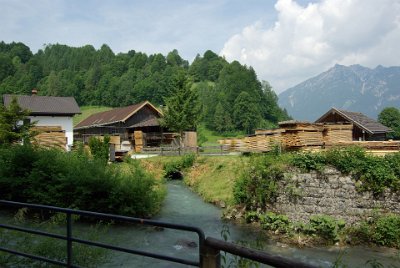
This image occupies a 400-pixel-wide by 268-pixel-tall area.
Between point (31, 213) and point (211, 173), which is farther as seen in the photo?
point (211, 173)

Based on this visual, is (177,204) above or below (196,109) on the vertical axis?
below

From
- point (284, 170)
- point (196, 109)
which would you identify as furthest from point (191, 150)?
point (284, 170)

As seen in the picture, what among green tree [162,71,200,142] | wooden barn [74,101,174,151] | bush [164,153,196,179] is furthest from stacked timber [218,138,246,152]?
wooden barn [74,101,174,151]

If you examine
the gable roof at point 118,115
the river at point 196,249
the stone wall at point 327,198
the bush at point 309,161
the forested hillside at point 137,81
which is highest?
the forested hillside at point 137,81

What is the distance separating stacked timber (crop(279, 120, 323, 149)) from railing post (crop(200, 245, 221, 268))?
20.3 meters

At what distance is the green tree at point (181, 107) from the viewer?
40.8m

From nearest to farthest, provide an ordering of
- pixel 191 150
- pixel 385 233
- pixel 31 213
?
pixel 385 233, pixel 31 213, pixel 191 150

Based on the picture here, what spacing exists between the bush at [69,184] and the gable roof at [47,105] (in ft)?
69.0

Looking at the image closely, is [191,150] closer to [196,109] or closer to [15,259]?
[196,109]

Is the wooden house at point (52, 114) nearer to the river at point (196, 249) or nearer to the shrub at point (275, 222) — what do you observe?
the river at point (196, 249)

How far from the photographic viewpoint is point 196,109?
41.7 meters

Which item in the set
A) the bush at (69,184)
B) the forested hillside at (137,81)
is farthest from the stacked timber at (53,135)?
the forested hillside at (137,81)

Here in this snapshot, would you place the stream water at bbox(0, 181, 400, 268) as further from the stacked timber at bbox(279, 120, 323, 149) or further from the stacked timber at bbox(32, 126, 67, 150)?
the stacked timber at bbox(32, 126, 67, 150)

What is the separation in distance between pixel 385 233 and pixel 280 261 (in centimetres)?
1431
